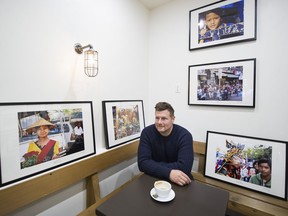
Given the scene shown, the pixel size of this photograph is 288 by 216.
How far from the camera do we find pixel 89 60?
54.6 inches

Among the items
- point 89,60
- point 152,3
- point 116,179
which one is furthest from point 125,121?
point 152,3

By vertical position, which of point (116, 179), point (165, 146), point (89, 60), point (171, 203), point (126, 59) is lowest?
point (116, 179)

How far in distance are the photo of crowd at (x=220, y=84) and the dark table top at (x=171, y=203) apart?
108cm

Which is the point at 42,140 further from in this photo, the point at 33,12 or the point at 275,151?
the point at 275,151

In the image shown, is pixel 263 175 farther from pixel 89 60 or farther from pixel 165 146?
pixel 89 60

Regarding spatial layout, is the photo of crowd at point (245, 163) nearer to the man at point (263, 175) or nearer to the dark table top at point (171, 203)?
the man at point (263, 175)

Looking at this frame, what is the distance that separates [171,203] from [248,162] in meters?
1.09

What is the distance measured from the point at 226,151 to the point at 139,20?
194cm

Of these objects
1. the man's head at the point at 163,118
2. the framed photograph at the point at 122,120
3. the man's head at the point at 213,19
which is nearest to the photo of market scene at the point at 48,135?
the framed photograph at the point at 122,120

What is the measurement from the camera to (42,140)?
111 cm

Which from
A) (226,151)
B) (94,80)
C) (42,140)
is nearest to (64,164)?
(42,140)

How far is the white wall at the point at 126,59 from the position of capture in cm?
106

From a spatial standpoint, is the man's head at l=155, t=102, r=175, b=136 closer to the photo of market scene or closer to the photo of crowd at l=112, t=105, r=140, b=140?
the photo of crowd at l=112, t=105, r=140, b=140

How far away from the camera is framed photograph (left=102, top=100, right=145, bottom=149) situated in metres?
1.62
